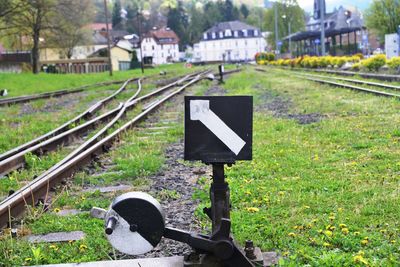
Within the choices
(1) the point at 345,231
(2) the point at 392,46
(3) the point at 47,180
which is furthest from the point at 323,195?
(2) the point at 392,46

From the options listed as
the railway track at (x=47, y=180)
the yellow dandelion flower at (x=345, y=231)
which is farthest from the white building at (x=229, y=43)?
the yellow dandelion flower at (x=345, y=231)

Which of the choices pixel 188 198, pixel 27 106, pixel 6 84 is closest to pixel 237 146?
pixel 188 198

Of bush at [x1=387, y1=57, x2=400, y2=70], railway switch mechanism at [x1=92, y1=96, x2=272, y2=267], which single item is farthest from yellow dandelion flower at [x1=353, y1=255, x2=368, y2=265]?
bush at [x1=387, y1=57, x2=400, y2=70]

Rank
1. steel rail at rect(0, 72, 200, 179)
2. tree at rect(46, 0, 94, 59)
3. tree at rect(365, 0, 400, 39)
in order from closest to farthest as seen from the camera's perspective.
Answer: steel rail at rect(0, 72, 200, 179)
tree at rect(46, 0, 94, 59)
tree at rect(365, 0, 400, 39)

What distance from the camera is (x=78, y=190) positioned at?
225 inches

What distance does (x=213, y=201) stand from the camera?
10.0 ft

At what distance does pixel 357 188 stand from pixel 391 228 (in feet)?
3.61

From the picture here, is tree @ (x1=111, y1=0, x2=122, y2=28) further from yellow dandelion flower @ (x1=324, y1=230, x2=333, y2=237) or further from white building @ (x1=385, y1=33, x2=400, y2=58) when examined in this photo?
yellow dandelion flower @ (x1=324, y1=230, x2=333, y2=237)

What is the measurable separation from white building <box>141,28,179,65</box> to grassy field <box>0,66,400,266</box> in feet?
434

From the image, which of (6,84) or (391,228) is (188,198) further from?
(6,84)

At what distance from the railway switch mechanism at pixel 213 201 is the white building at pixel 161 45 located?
13690cm

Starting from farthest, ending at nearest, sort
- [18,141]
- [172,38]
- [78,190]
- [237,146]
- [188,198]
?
[172,38] → [18,141] → [78,190] → [188,198] → [237,146]

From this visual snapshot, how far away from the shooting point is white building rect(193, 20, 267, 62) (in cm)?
13938

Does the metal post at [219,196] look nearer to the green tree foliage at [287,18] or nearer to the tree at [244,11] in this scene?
the green tree foliage at [287,18]
